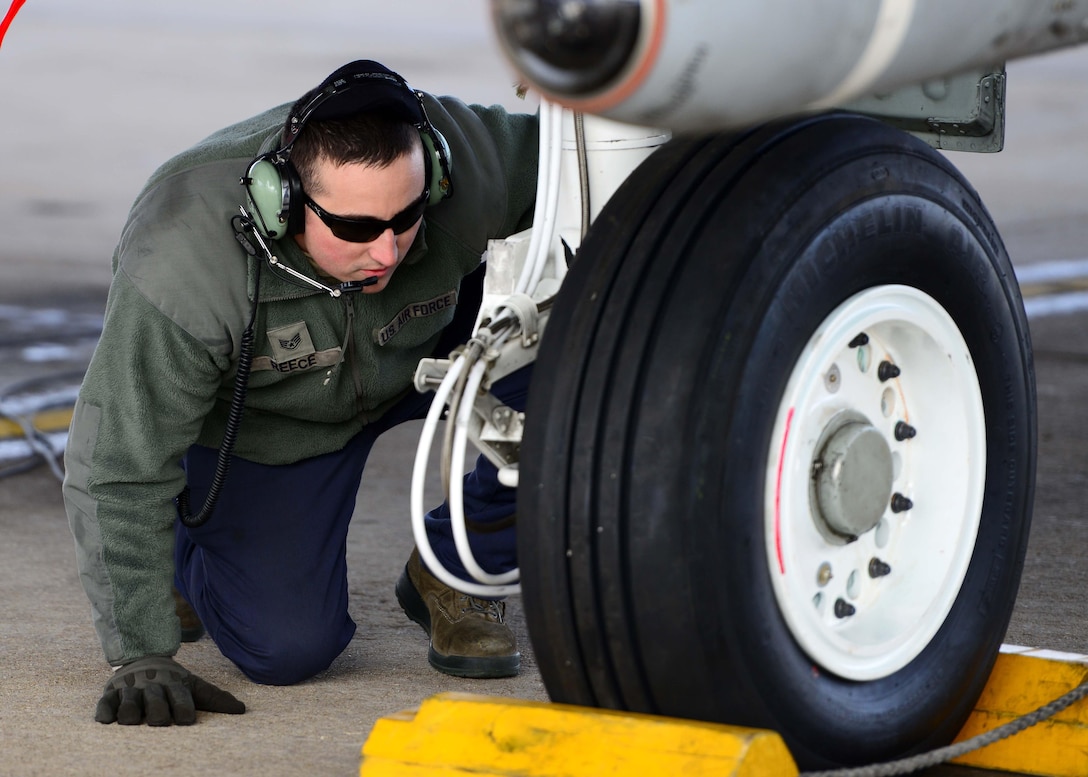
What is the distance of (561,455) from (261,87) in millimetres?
9284

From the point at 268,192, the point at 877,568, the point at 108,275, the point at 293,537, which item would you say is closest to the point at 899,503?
the point at 877,568

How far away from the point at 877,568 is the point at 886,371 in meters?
0.23

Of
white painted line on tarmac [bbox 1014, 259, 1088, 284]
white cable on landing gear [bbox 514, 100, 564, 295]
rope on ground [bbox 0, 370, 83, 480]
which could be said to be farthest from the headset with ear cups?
white painted line on tarmac [bbox 1014, 259, 1088, 284]

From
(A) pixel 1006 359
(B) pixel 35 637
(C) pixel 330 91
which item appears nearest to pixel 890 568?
(A) pixel 1006 359

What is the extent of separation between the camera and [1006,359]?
178 centimetres

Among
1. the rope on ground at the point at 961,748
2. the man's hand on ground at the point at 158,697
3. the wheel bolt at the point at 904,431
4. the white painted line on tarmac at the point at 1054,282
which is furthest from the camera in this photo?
the white painted line on tarmac at the point at 1054,282

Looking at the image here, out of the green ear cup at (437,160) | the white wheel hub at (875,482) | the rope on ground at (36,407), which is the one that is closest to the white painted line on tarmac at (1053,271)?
the rope on ground at (36,407)

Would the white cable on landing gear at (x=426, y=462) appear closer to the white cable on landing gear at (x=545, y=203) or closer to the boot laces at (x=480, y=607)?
the white cable on landing gear at (x=545, y=203)

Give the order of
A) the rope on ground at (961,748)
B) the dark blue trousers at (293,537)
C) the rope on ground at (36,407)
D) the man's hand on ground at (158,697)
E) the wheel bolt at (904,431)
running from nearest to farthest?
1. the rope on ground at (961,748)
2. the wheel bolt at (904,431)
3. the man's hand on ground at (158,697)
4. the dark blue trousers at (293,537)
5. the rope on ground at (36,407)

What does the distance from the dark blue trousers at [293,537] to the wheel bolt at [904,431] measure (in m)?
0.81

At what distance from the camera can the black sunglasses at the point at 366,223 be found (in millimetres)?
2018

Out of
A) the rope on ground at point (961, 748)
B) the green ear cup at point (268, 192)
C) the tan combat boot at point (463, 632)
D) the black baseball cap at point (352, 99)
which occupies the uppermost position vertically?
the black baseball cap at point (352, 99)

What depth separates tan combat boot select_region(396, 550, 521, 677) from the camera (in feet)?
7.51

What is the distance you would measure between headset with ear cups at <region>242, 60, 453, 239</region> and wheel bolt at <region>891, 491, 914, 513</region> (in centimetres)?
78
